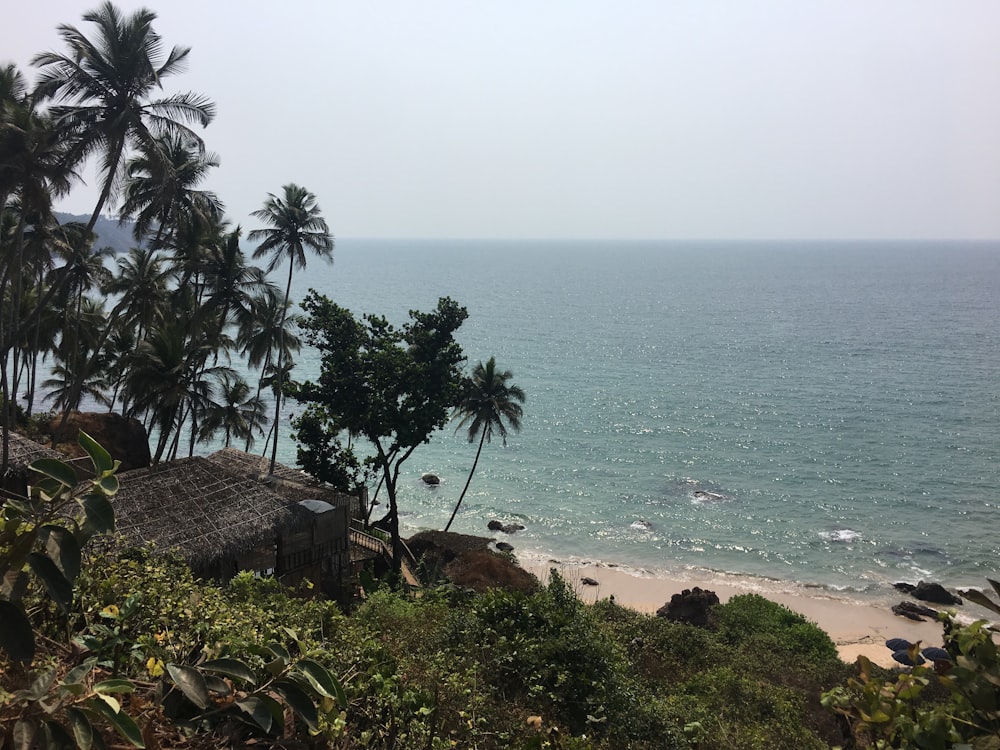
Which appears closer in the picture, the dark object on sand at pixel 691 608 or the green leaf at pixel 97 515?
the green leaf at pixel 97 515

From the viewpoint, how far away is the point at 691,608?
24.9m

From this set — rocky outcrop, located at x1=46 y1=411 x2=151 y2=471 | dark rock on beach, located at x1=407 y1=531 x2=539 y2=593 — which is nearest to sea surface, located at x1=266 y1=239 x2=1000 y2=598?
dark rock on beach, located at x1=407 y1=531 x2=539 y2=593

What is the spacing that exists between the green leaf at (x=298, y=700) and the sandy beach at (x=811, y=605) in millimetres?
22709

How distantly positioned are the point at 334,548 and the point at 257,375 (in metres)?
54.4

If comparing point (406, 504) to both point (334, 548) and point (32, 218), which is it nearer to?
point (334, 548)

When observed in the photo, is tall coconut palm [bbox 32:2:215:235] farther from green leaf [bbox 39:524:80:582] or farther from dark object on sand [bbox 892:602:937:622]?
dark object on sand [bbox 892:602:937:622]

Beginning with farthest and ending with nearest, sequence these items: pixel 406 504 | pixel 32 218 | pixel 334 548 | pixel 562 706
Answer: pixel 406 504 < pixel 32 218 < pixel 334 548 < pixel 562 706

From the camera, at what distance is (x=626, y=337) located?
301 feet

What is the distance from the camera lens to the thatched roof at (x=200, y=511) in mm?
15031

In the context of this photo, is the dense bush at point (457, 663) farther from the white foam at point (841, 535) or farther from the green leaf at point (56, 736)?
the white foam at point (841, 535)

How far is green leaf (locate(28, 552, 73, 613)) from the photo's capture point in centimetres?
308

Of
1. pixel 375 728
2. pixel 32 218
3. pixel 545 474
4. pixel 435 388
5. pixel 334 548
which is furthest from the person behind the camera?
pixel 545 474

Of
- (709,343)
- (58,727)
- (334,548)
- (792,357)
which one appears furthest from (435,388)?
(709,343)

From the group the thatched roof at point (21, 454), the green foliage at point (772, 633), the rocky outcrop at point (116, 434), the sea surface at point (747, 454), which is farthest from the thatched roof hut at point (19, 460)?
the green foliage at point (772, 633)
